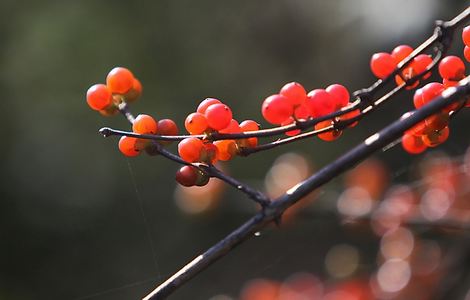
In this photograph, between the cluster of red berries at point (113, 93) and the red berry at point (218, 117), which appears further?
the cluster of red berries at point (113, 93)

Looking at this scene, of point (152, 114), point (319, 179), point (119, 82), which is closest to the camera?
point (319, 179)


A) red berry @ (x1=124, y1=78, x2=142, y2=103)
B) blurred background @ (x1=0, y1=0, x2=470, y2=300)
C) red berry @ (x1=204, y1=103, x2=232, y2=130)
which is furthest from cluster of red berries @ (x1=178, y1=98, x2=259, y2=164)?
blurred background @ (x1=0, y1=0, x2=470, y2=300)

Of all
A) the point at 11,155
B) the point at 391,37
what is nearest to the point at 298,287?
the point at 391,37

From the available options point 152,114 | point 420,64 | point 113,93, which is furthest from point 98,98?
point 152,114

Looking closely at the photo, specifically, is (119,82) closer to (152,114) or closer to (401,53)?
(401,53)

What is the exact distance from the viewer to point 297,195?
756 millimetres

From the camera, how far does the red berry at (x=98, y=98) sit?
937 mm

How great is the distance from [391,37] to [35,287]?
2.42m

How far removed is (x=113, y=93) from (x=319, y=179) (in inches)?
12.7

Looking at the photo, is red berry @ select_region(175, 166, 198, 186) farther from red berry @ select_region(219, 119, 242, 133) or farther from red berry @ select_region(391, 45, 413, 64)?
red berry @ select_region(391, 45, 413, 64)

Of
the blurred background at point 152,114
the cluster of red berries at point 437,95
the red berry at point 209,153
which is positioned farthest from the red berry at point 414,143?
the blurred background at point 152,114

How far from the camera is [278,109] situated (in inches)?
32.9

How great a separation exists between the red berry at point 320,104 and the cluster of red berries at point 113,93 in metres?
0.23

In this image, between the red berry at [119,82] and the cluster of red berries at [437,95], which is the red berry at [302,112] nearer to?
the cluster of red berries at [437,95]
